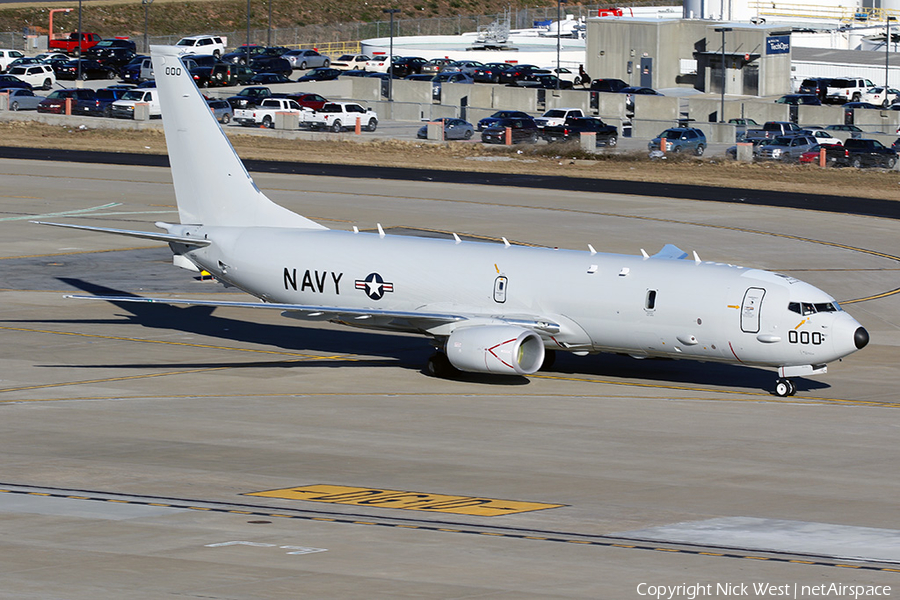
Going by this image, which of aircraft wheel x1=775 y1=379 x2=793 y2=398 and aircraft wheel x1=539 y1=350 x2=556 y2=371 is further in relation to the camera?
aircraft wheel x1=539 y1=350 x2=556 y2=371

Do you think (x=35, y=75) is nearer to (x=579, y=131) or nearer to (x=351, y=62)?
(x=351, y=62)

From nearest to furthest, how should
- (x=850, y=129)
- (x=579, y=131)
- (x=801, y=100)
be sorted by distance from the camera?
(x=579, y=131), (x=850, y=129), (x=801, y=100)

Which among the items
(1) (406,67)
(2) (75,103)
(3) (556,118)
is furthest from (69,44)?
(3) (556,118)

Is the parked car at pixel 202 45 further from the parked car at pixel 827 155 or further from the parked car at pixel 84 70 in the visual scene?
the parked car at pixel 827 155

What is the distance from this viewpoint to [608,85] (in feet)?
487

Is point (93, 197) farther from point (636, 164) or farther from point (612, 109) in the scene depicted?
point (612, 109)

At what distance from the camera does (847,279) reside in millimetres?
57969

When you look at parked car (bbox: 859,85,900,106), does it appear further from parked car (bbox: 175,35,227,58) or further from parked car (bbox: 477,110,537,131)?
parked car (bbox: 175,35,227,58)

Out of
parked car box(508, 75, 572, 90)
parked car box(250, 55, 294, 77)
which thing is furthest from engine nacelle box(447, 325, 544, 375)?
parked car box(250, 55, 294, 77)

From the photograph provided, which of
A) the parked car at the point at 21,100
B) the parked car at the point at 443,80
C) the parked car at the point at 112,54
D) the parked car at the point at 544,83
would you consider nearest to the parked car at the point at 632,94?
the parked car at the point at 544,83

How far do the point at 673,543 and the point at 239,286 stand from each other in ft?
77.4

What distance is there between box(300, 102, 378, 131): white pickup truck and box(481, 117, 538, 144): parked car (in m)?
12.6

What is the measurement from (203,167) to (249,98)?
262ft

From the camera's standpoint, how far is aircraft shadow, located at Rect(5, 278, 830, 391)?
132 ft
